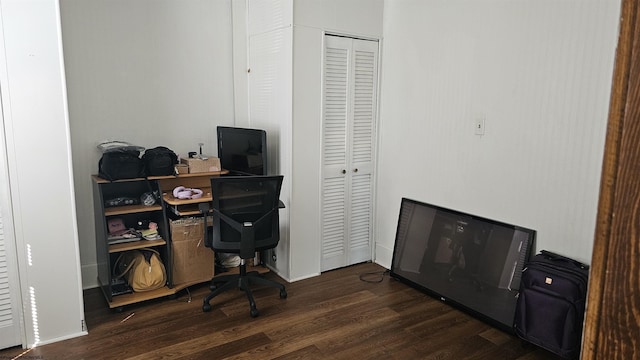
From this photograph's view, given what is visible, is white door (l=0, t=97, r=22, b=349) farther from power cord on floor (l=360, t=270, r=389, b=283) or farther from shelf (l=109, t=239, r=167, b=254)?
power cord on floor (l=360, t=270, r=389, b=283)

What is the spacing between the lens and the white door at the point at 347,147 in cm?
383

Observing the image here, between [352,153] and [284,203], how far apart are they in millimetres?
764

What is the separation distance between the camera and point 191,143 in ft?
13.1

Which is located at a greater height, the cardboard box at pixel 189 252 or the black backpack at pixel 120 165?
the black backpack at pixel 120 165

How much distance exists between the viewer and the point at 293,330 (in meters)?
3.04

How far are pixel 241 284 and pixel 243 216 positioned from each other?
562 millimetres

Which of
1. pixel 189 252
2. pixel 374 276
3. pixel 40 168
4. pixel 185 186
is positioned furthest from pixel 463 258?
pixel 40 168

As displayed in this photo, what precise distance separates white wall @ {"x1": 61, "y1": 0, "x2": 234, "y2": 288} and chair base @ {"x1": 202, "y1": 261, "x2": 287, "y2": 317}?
107 cm

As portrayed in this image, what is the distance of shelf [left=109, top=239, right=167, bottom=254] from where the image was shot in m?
3.25

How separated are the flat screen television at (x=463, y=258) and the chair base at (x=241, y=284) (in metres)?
1.11

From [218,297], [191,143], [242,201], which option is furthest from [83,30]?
[218,297]

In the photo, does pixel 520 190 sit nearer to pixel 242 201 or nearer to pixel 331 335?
pixel 331 335

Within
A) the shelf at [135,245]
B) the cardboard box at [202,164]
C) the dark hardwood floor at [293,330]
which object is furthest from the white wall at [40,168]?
the cardboard box at [202,164]

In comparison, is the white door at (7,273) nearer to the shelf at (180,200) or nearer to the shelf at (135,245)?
the shelf at (135,245)
